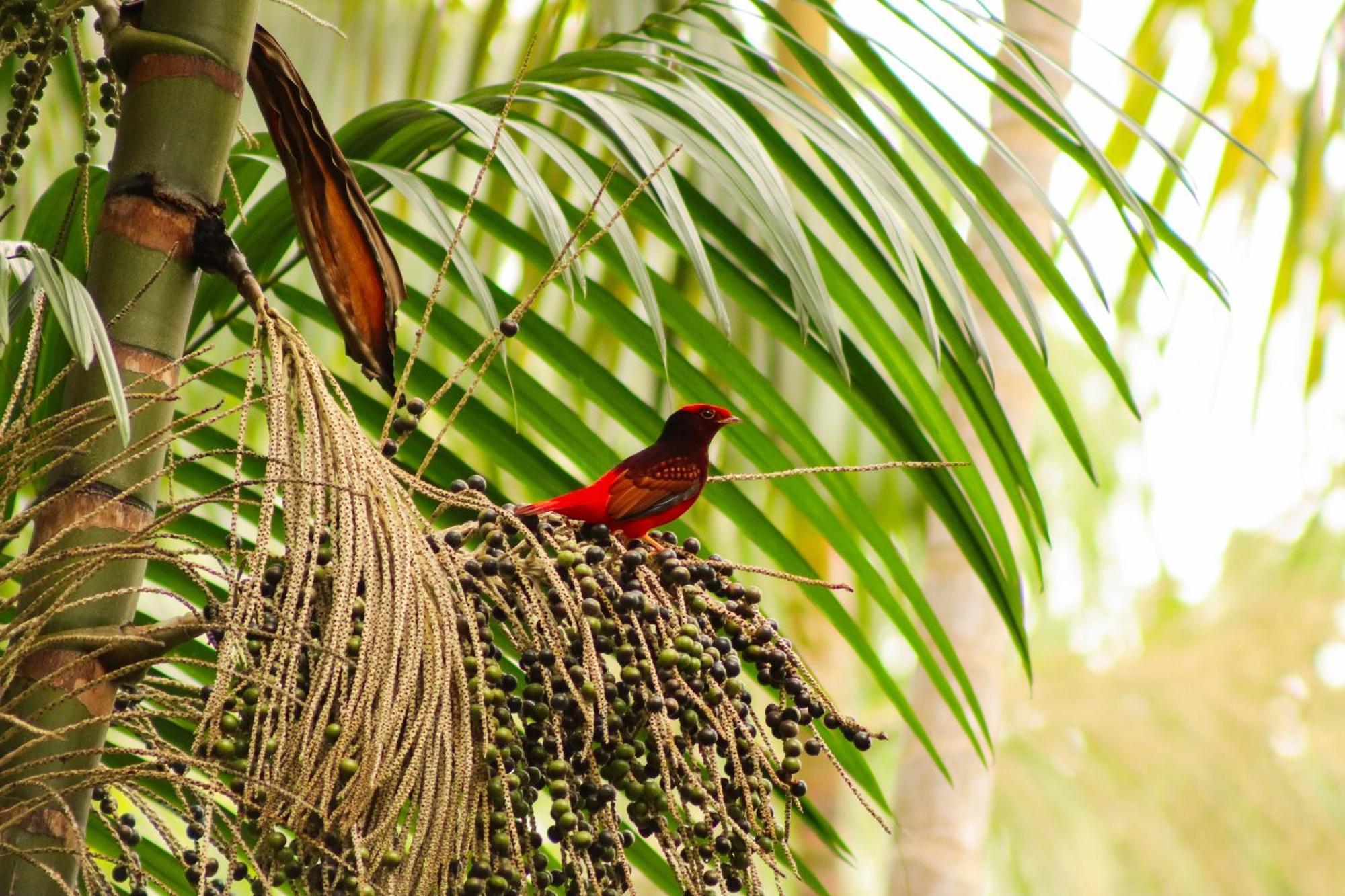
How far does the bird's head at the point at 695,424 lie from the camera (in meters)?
1.33

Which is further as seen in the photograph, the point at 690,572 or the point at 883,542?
the point at 883,542

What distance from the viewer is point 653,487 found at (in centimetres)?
128

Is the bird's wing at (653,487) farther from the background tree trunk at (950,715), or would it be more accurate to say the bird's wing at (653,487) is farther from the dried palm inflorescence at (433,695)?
the background tree trunk at (950,715)

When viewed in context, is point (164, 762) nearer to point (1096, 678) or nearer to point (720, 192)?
point (720, 192)

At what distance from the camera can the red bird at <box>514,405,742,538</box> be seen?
1.26 meters

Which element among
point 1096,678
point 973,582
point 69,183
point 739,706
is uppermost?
point 69,183

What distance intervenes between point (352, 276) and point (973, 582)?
2263 mm

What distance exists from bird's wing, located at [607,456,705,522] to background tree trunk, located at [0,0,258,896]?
39cm

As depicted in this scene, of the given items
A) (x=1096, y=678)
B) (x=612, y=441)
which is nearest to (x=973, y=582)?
(x=612, y=441)

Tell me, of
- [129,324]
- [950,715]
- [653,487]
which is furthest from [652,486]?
[950,715]

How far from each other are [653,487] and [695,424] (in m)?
0.10

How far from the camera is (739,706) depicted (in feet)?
3.14

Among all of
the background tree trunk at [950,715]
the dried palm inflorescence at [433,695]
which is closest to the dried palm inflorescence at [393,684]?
the dried palm inflorescence at [433,695]

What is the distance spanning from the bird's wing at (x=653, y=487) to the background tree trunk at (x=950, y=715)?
1820 mm
